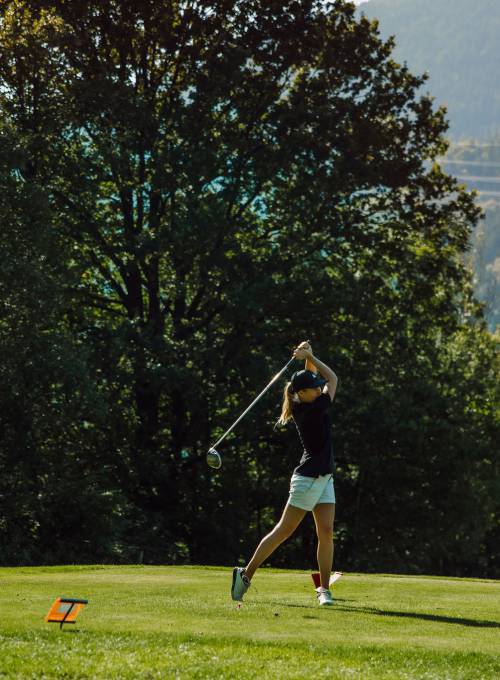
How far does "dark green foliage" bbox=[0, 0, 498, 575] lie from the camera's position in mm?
24922

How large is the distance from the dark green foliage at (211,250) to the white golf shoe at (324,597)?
13.7 m

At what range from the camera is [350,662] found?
650 centimetres

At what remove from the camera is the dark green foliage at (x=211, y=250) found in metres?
24.9

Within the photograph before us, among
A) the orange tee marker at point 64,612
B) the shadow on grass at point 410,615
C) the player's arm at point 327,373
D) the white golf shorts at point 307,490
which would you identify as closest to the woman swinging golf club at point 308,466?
the white golf shorts at point 307,490

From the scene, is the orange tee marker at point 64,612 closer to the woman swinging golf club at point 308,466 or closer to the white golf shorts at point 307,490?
the woman swinging golf club at point 308,466

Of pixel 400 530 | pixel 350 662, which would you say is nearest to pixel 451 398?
pixel 400 530

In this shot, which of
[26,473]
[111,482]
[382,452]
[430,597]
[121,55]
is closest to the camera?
[430,597]

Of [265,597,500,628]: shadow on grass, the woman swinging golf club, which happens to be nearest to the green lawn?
[265,597,500,628]: shadow on grass

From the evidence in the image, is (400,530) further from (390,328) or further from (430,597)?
(430,597)

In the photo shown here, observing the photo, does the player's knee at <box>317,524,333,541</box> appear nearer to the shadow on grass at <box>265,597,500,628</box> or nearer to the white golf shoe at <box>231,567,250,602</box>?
the shadow on grass at <box>265,597,500,628</box>

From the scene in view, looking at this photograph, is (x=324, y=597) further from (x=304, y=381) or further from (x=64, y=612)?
(x=64, y=612)

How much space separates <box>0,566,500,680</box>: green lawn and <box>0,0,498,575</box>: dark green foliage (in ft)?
43.7

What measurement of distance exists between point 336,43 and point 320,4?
1166 millimetres

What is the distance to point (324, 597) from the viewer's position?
9492 millimetres
